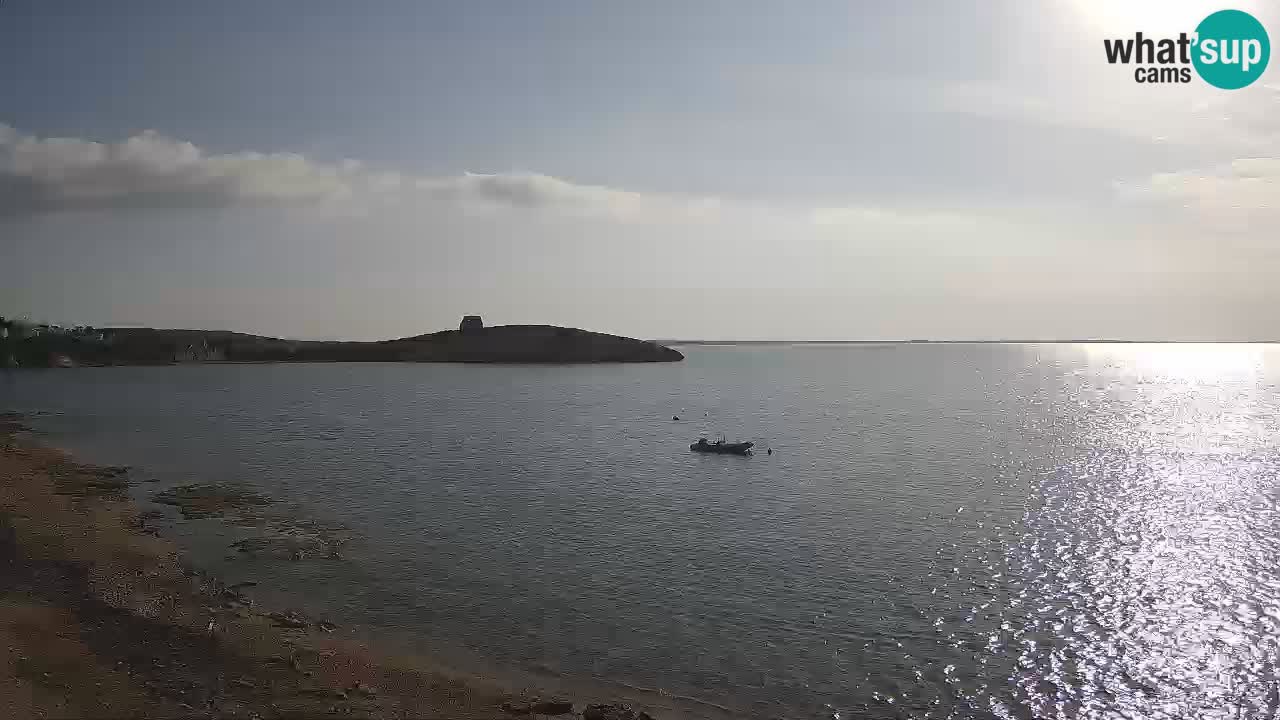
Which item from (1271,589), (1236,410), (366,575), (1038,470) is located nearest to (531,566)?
(366,575)

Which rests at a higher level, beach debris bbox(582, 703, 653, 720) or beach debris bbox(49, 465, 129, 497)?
beach debris bbox(49, 465, 129, 497)

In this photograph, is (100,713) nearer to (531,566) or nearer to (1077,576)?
(531,566)

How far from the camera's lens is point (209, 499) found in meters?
49.9

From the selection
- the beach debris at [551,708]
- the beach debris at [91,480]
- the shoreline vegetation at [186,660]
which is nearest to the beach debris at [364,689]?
the shoreline vegetation at [186,660]

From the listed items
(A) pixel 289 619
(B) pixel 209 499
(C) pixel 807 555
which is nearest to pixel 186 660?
(A) pixel 289 619

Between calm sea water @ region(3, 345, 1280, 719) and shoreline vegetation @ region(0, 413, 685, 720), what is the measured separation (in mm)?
2572

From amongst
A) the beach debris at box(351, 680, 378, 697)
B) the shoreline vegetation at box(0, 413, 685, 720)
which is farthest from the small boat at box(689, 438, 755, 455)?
the beach debris at box(351, 680, 378, 697)

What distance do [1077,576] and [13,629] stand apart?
147 ft

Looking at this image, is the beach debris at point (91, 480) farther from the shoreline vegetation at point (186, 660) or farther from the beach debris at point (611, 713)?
the beach debris at point (611, 713)

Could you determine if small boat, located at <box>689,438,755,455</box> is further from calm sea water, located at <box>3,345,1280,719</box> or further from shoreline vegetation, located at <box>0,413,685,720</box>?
shoreline vegetation, located at <box>0,413,685,720</box>

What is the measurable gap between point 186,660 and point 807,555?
28.6 meters

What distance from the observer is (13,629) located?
2442 cm

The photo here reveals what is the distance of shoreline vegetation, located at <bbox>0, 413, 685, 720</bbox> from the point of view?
816 inches

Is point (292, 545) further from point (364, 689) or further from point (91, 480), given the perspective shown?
point (91, 480)
